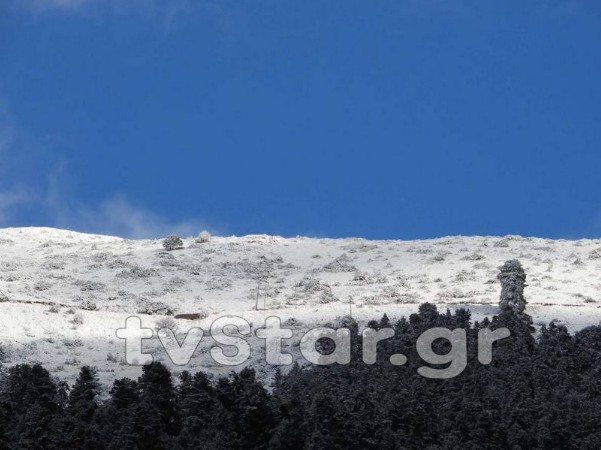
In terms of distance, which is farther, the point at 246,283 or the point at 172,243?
the point at 172,243

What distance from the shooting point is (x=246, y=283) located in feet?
205

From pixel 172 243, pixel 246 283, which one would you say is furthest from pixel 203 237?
pixel 246 283

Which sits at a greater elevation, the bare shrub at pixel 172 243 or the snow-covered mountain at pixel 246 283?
the bare shrub at pixel 172 243

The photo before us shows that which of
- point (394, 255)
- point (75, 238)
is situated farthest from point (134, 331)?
point (75, 238)

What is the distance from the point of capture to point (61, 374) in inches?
1668

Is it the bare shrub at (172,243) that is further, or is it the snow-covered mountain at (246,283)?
the bare shrub at (172,243)

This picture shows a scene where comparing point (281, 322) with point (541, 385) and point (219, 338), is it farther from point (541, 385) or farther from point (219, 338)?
point (541, 385)

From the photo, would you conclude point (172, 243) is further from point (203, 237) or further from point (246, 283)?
point (246, 283)

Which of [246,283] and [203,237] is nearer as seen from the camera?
[246,283]

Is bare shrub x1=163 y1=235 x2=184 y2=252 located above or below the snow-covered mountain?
above

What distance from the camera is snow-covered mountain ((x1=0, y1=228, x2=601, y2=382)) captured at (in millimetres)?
47094

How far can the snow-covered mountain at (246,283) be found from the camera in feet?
155

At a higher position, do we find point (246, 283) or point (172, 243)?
point (172, 243)

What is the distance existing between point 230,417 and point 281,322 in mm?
14704
